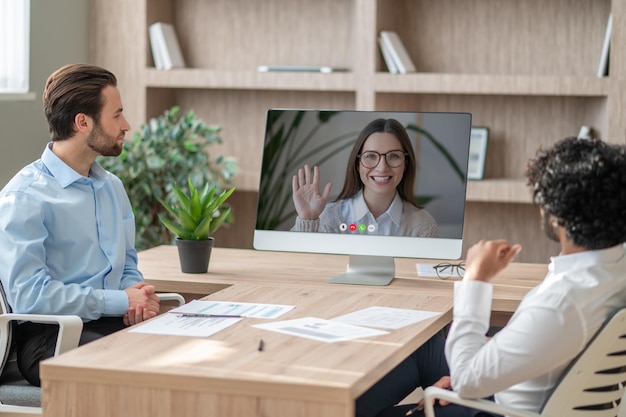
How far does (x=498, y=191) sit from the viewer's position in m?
5.28

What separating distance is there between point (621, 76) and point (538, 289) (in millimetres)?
3281

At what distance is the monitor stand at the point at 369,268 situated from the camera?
3.06m

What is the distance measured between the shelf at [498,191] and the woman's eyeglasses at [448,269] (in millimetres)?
2003

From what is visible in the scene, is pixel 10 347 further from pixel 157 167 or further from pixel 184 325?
pixel 157 167

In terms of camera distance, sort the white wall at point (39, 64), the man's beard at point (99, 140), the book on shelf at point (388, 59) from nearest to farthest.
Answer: the man's beard at point (99, 140), the white wall at point (39, 64), the book on shelf at point (388, 59)

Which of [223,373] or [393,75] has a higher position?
[393,75]

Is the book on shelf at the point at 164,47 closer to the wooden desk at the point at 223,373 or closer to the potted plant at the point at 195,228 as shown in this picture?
the potted plant at the point at 195,228

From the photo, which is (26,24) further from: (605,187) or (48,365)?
(605,187)

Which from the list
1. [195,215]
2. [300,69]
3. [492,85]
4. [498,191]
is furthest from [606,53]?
[195,215]

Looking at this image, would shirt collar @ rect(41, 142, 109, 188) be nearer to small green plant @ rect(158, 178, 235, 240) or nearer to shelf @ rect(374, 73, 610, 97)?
small green plant @ rect(158, 178, 235, 240)

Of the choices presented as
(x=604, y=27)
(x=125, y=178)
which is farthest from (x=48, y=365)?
(x=604, y=27)

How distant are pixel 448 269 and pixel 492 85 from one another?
2.21 metres

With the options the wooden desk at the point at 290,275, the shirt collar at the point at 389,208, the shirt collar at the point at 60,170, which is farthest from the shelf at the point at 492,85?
the shirt collar at the point at 60,170

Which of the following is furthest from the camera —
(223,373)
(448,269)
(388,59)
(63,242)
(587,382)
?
(388,59)
